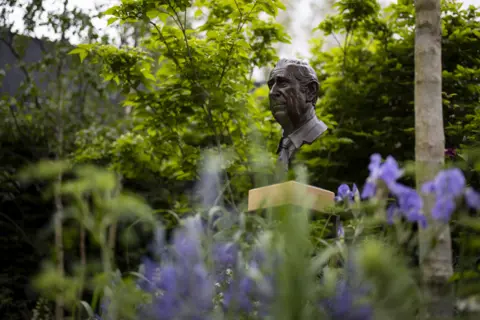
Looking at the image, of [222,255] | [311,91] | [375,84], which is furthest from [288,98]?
[375,84]

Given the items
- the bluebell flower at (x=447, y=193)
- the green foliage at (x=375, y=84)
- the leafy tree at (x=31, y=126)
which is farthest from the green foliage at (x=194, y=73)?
the bluebell flower at (x=447, y=193)

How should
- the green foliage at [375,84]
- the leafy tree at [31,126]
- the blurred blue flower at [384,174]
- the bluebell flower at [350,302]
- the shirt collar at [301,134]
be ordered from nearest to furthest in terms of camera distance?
1. the bluebell flower at [350,302]
2. the blurred blue flower at [384,174]
3. the shirt collar at [301,134]
4. the green foliage at [375,84]
5. the leafy tree at [31,126]

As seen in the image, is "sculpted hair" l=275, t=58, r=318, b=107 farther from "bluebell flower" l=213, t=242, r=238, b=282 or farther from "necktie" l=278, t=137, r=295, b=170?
"bluebell flower" l=213, t=242, r=238, b=282

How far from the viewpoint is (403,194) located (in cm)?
129

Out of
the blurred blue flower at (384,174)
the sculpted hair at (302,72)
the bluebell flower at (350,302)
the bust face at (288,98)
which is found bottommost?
the bluebell flower at (350,302)

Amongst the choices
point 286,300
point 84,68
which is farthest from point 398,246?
point 84,68

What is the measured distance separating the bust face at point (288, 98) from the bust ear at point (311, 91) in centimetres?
2

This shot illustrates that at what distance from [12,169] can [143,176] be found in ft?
5.14

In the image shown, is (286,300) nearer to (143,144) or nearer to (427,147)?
(427,147)

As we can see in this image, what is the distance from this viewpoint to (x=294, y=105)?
10.2 ft

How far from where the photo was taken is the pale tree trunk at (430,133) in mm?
1426

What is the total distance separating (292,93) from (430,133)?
133 cm

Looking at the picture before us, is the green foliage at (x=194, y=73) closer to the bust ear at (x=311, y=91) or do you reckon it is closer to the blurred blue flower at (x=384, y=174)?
the bust ear at (x=311, y=91)

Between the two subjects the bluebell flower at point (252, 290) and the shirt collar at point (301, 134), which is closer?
the bluebell flower at point (252, 290)
